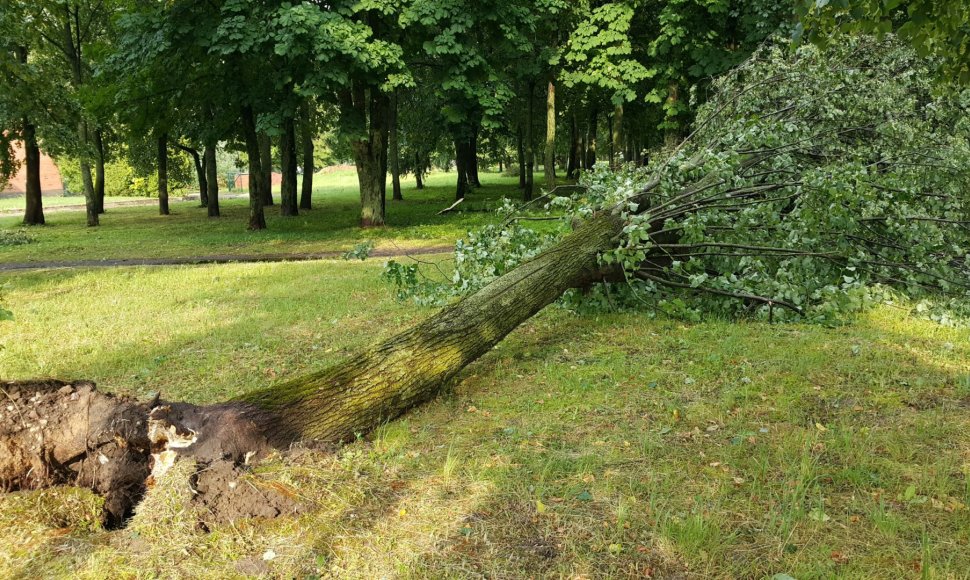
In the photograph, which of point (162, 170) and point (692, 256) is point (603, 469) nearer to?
point (692, 256)

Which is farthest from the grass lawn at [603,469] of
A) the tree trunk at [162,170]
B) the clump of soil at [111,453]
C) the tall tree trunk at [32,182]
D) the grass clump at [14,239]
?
the tree trunk at [162,170]

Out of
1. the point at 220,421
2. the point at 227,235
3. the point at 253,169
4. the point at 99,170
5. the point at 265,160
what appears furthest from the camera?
the point at 99,170

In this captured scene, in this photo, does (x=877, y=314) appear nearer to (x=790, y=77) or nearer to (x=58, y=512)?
(x=790, y=77)

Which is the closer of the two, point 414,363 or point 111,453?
point 111,453

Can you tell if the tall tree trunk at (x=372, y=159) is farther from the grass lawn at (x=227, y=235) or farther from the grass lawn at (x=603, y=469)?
the grass lawn at (x=603, y=469)

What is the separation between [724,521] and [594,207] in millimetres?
4364

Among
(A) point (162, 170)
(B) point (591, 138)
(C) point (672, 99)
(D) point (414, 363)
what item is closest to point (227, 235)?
(A) point (162, 170)

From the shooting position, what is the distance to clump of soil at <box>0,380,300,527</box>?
10.6 feet

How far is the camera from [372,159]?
1762 cm

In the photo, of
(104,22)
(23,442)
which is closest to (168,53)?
(104,22)

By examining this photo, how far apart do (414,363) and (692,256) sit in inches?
137

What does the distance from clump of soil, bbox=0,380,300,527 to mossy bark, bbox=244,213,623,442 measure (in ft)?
1.58

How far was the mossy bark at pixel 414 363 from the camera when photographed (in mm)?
3926

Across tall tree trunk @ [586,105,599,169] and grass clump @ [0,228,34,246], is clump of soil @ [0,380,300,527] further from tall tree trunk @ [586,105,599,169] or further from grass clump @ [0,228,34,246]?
tall tree trunk @ [586,105,599,169]
